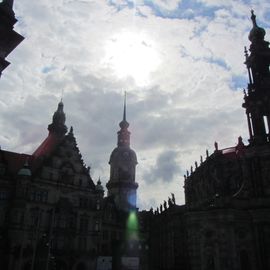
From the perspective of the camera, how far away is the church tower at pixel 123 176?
74500 mm

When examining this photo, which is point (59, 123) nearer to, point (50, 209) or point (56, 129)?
point (56, 129)

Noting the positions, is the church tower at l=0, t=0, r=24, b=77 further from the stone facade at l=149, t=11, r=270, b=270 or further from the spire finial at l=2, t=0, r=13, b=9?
the stone facade at l=149, t=11, r=270, b=270

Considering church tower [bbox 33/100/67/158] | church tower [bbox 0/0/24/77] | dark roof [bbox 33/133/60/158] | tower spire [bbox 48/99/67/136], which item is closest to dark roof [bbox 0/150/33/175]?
dark roof [bbox 33/133/60/158]

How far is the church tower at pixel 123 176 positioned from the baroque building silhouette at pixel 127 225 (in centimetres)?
907

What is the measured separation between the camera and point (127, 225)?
65.6m

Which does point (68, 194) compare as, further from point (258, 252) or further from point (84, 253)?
point (258, 252)

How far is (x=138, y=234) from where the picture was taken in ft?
217

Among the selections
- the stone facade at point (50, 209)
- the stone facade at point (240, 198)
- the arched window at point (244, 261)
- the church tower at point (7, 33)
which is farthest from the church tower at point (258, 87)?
the church tower at point (7, 33)

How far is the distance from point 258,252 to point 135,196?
40234 mm

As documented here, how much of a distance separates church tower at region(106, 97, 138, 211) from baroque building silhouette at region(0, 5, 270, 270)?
29.7 feet

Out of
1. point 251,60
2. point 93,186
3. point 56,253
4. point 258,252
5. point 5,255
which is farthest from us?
point 93,186

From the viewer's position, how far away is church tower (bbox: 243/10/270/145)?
45.7 metres

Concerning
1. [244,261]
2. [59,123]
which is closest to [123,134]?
[59,123]

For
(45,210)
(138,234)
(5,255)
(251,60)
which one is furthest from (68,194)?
(251,60)
